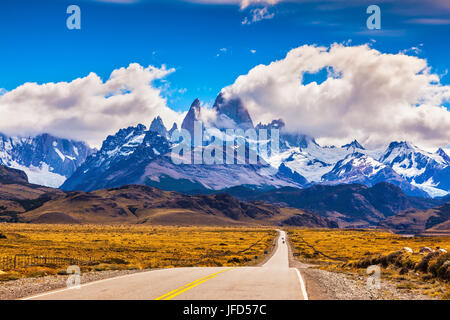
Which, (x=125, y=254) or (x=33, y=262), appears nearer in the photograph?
(x=33, y=262)

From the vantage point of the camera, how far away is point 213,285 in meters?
25.0

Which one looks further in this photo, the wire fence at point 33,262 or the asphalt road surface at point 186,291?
the wire fence at point 33,262

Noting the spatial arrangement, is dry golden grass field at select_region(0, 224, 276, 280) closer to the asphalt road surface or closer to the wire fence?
the wire fence

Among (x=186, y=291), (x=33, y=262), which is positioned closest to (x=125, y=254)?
(x=33, y=262)

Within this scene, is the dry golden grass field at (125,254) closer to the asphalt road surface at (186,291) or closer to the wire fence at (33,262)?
the wire fence at (33,262)

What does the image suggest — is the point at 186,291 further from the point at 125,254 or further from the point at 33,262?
the point at 125,254

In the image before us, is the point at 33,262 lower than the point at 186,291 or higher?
lower

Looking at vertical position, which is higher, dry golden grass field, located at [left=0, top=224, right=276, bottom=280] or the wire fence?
the wire fence

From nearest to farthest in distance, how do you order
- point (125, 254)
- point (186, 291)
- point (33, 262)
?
point (186, 291)
point (33, 262)
point (125, 254)

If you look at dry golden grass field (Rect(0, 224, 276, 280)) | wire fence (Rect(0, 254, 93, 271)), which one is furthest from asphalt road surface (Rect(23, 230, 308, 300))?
wire fence (Rect(0, 254, 93, 271))

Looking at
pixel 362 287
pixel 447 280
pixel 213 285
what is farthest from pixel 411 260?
pixel 213 285

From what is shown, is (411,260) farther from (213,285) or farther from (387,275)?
(213,285)

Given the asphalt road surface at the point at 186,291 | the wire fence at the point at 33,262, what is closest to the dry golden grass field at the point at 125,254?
the wire fence at the point at 33,262
